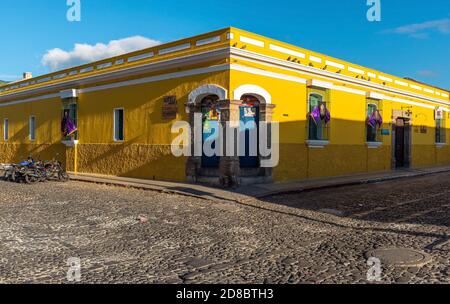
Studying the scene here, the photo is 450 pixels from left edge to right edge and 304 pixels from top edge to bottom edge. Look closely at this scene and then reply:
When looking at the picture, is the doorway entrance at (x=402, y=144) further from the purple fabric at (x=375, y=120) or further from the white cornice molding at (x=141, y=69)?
the white cornice molding at (x=141, y=69)

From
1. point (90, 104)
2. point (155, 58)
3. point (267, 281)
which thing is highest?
point (155, 58)

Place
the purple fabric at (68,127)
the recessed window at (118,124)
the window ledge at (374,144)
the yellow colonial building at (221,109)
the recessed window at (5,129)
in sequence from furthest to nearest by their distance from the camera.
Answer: the recessed window at (5,129) → the window ledge at (374,144) → the purple fabric at (68,127) → the recessed window at (118,124) → the yellow colonial building at (221,109)

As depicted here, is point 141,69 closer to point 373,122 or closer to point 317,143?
point 317,143

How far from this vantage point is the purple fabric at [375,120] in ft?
58.7

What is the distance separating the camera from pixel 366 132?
17.8 m

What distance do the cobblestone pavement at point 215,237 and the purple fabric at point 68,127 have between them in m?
7.38

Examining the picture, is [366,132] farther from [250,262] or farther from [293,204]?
[250,262]

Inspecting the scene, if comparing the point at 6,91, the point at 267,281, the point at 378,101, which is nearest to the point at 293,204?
the point at 267,281

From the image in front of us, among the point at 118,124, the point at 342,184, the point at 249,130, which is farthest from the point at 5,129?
the point at 342,184

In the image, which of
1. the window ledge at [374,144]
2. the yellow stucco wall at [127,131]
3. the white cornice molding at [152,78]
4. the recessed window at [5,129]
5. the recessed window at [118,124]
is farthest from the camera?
A: the recessed window at [5,129]

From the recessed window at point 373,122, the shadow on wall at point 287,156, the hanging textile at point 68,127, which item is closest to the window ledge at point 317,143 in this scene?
the shadow on wall at point 287,156

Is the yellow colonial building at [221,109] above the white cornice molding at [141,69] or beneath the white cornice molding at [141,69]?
beneath

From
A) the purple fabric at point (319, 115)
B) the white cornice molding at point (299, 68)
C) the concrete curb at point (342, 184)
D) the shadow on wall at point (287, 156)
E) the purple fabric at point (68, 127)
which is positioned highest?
the white cornice molding at point (299, 68)

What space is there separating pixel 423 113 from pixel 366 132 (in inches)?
264
